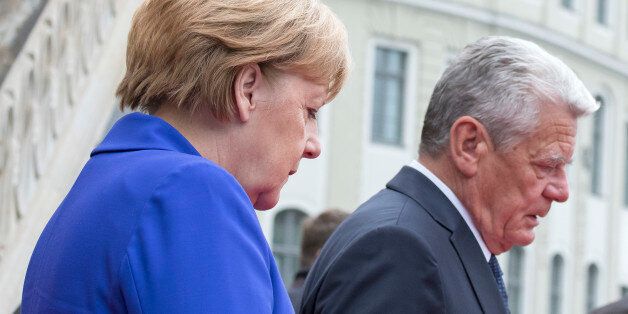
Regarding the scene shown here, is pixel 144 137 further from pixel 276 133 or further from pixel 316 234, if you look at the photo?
pixel 316 234

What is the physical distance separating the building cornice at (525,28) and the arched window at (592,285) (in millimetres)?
4166

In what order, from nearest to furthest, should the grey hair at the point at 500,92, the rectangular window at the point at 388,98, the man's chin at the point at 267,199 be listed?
1. the man's chin at the point at 267,199
2. the grey hair at the point at 500,92
3. the rectangular window at the point at 388,98

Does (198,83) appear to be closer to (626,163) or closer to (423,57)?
(423,57)

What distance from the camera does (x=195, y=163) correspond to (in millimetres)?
2438

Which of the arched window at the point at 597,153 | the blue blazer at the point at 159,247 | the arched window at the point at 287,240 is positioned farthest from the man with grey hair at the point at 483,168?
the arched window at the point at 597,153

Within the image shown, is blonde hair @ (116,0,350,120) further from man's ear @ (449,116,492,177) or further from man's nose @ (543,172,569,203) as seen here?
man's nose @ (543,172,569,203)

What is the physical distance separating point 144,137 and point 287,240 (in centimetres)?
2259

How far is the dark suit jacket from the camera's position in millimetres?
3586

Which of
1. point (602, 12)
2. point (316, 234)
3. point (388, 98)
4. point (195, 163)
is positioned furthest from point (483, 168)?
point (602, 12)

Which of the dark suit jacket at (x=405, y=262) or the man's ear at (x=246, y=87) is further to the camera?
the dark suit jacket at (x=405, y=262)

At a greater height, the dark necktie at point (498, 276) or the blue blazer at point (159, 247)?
the blue blazer at point (159, 247)

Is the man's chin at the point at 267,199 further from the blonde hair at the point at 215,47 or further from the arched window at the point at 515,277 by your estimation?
the arched window at the point at 515,277

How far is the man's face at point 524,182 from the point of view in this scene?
13.4ft

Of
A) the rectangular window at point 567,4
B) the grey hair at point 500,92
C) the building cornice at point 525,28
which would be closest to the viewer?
the grey hair at point 500,92
